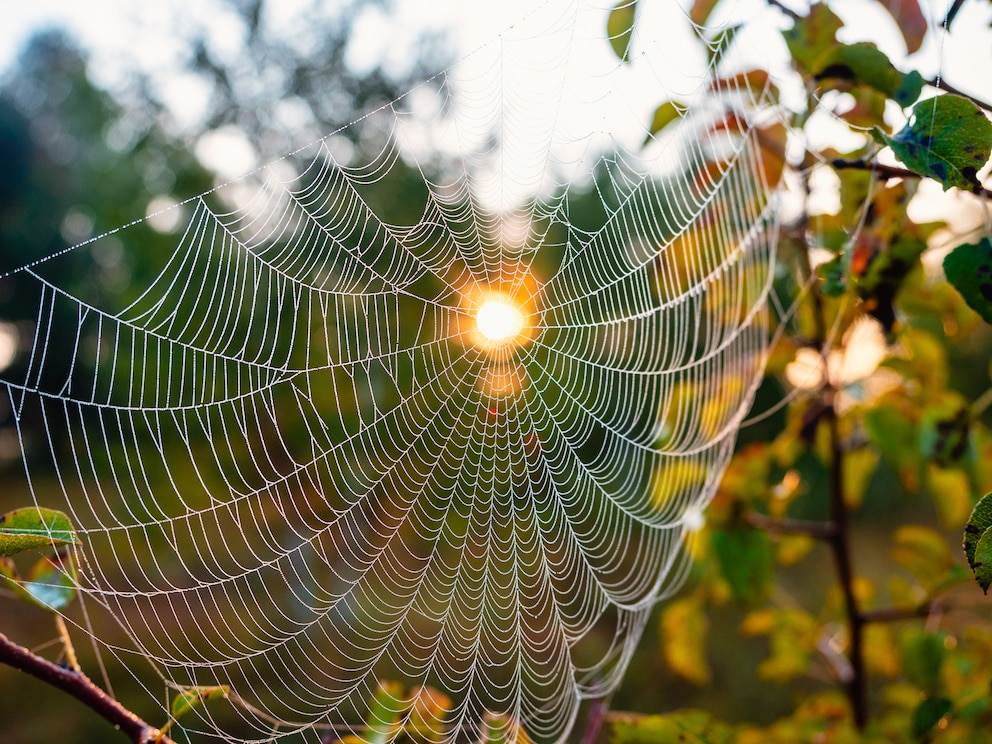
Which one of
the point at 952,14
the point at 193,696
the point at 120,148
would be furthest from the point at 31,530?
the point at 120,148

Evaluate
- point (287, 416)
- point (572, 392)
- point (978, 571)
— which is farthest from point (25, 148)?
point (978, 571)

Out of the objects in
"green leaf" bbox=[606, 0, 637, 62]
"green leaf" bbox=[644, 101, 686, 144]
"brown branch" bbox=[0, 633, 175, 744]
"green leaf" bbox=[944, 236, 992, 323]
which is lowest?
"brown branch" bbox=[0, 633, 175, 744]

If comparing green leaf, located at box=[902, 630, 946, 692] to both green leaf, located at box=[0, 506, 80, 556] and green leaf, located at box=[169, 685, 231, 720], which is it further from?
green leaf, located at box=[0, 506, 80, 556]

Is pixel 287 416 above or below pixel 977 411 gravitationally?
above

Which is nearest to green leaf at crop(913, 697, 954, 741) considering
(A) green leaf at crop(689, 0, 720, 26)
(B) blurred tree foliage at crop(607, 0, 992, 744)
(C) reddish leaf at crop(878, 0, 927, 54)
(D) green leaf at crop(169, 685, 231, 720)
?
(B) blurred tree foliage at crop(607, 0, 992, 744)

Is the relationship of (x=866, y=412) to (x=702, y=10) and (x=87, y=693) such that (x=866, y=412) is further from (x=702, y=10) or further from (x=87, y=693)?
(x=87, y=693)

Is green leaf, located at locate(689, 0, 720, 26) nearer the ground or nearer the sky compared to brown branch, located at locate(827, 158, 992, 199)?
nearer the sky

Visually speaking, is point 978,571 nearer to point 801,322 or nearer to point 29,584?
point 29,584
